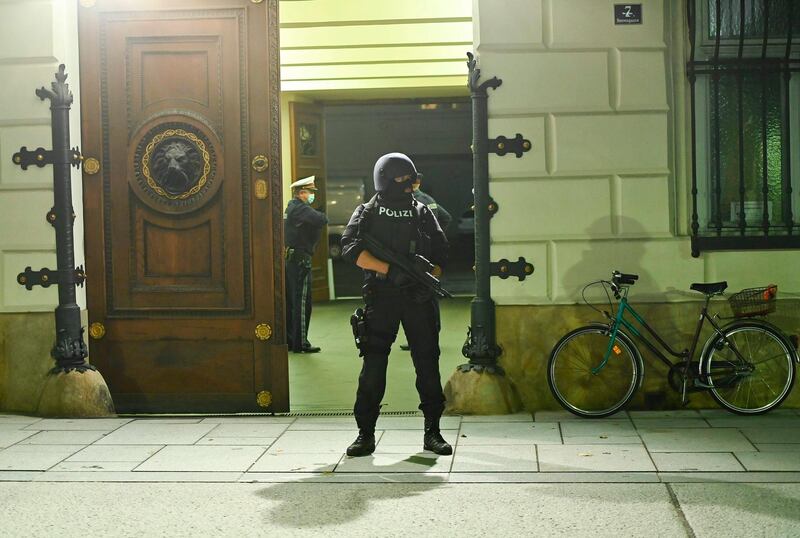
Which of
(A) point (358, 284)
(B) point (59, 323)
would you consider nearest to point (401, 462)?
(B) point (59, 323)

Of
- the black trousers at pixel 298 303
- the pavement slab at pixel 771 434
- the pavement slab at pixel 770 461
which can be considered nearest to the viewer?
the pavement slab at pixel 770 461

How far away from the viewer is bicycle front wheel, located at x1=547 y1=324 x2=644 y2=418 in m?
7.71

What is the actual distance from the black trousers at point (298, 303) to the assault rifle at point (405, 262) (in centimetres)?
501

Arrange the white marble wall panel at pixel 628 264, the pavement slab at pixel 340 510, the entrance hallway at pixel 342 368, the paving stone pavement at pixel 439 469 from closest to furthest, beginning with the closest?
the pavement slab at pixel 340 510 < the paving stone pavement at pixel 439 469 < the white marble wall panel at pixel 628 264 < the entrance hallway at pixel 342 368

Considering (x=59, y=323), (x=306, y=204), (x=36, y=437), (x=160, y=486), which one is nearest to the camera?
(x=160, y=486)

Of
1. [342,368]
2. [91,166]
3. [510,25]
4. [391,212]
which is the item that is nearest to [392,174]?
[391,212]

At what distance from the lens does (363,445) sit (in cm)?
671

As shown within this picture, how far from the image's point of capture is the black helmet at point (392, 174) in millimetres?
6625

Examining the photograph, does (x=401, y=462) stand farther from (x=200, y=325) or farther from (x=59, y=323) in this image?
(x=59, y=323)

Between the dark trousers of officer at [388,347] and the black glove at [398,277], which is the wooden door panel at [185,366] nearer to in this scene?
the dark trousers of officer at [388,347]

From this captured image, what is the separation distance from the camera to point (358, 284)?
1972cm

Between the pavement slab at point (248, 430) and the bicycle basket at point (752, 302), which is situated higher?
the bicycle basket at point (752, 302)

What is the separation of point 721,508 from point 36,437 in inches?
170

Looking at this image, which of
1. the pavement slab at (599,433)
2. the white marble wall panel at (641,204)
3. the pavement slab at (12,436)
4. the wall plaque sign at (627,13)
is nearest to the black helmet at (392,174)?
the pavement slab at (599,433)
